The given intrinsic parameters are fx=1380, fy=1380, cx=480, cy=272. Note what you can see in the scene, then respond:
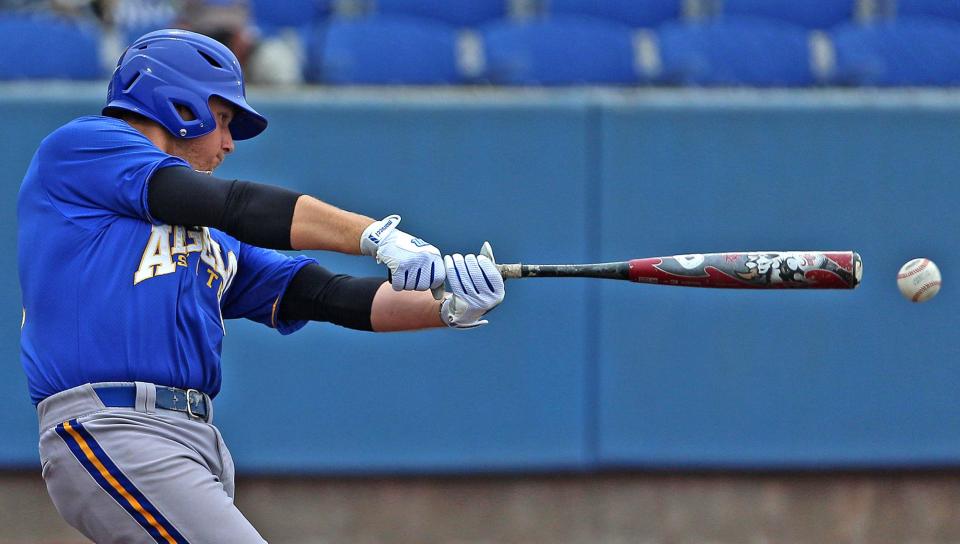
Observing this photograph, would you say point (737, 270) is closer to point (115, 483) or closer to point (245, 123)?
point (245, 123)

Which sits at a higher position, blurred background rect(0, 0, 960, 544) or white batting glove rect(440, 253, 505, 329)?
white batting glove rect(440, 253, 505, 329)

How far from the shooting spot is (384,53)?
6855 mm

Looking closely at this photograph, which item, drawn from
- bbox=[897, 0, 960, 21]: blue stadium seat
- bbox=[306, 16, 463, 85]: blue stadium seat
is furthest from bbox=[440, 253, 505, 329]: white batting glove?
bbox=[897, 0, 960, 21]: blue stadium seat

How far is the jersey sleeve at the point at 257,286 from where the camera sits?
3.70m

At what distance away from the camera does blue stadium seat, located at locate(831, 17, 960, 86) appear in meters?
7.12

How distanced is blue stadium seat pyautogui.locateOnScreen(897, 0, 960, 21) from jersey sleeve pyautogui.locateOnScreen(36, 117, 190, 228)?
19.5 ft

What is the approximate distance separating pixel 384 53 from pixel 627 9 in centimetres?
169

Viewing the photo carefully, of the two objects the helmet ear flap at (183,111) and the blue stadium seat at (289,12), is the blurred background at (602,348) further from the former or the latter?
the helmet ear flap at (183,111)

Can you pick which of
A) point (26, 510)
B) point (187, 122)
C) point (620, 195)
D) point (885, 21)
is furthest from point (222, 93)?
point (885, 21)

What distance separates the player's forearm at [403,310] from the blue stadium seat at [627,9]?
444cm

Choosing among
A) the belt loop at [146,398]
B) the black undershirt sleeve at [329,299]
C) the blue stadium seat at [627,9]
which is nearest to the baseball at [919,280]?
the black undershirt sleeve at [329,299]

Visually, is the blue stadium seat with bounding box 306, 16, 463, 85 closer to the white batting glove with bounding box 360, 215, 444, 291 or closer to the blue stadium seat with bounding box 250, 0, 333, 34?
the blue stadium seat with bounding box 250, 0, 333, 34

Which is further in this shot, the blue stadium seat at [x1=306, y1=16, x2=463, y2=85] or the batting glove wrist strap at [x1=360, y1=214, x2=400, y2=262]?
the blue stadium seat at [x1=306, y1=16, x2=463, y2=85]

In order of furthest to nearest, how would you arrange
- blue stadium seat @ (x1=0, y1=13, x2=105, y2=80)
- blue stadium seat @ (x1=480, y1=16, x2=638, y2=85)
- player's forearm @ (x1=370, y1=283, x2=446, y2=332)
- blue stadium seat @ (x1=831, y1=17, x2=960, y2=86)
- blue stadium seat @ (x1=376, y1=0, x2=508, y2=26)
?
blue stadium seat @ (x1=376, y1=0, x2=508, y2=26) → blue stadium seat @ (x1=831, y1=17, x2=960, y2=86) → blue stadium seat @ (x1=480, y1=16, x2=638, y2=85) → blue stadium seat @ (x1=0, y1=13, x2=105, y2=80) → player's forearm @ (x1=370, y1=283, x2=446, y2=332)
